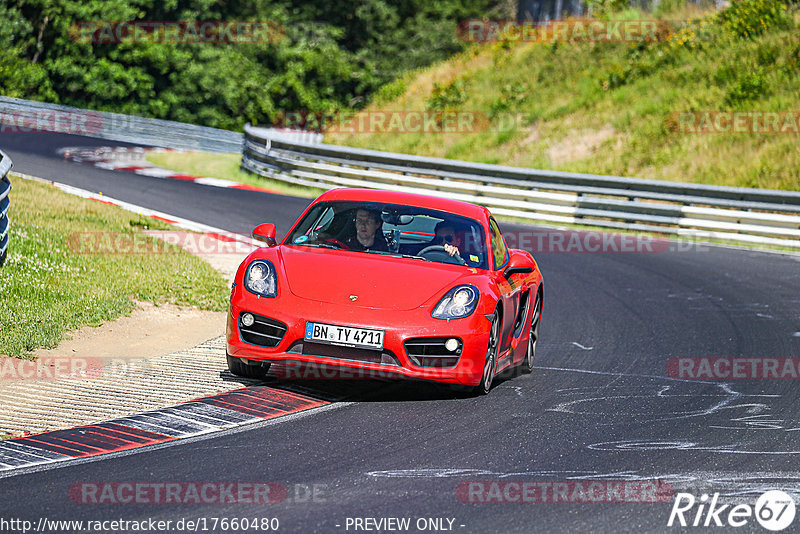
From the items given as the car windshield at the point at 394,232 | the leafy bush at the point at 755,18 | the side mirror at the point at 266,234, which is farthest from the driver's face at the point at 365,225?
the leafy bush at the point at 755,18

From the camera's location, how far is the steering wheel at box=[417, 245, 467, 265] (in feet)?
26.4

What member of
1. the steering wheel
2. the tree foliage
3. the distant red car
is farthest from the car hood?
the tree foliage

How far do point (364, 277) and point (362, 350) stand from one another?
2.10ft

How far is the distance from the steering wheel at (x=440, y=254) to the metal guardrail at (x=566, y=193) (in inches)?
494

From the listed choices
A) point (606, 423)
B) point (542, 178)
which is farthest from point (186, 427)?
point (542, 178)

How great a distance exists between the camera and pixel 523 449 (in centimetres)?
628

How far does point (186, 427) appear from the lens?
20.9 ft

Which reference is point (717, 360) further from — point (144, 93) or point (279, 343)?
point (144, 93)

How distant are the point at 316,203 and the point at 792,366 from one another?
424cm
